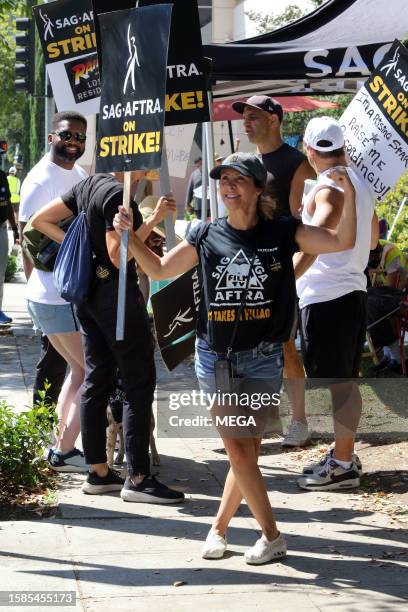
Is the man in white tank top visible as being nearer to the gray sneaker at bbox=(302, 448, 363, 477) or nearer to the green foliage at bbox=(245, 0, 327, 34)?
the gray sneaker at bbox=(302, 448, 363, 477)

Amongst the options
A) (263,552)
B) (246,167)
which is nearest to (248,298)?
(246,167)

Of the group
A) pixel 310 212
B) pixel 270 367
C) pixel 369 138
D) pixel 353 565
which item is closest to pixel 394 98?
pixel 369 138

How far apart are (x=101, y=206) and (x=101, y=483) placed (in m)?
1.59

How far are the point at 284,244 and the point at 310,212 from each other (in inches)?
51.9

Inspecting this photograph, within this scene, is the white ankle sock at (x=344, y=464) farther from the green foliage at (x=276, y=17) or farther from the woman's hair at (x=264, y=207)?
the green foliage at (x=276, y=17)

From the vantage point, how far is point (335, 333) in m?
6.43

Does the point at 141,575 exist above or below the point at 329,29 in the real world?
below

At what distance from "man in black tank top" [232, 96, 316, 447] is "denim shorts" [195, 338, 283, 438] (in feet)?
6.82

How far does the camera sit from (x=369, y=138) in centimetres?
684

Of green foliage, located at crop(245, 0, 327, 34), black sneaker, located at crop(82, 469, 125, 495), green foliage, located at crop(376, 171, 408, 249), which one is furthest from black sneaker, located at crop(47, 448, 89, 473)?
green foliage, located at crop(245, 0, 327, 34)

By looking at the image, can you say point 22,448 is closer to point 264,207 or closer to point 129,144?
point 129,144

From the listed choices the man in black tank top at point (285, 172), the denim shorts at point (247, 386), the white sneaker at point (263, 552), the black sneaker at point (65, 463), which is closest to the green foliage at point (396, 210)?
the man in black tank top at point (285, 172)

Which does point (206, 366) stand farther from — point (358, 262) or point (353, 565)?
point (358, 262)

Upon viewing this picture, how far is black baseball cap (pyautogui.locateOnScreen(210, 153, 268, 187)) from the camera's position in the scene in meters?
5.02
